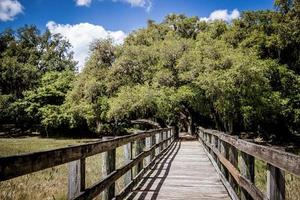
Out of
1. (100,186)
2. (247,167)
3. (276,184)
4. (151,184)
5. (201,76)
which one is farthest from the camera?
(201,76)

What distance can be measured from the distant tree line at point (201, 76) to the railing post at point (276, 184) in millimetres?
19664

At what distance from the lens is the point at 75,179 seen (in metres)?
3.67

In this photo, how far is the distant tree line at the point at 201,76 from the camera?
25891 mm

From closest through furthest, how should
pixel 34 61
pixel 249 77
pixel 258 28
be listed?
pixel 249 77, pixel 258 28, pixel 34 61

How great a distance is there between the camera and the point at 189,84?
1139 inches

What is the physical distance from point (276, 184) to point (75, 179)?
1.94 metres

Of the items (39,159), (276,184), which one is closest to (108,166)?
(39,159)

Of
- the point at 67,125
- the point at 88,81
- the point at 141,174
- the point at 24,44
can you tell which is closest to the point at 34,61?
the point at 24,44

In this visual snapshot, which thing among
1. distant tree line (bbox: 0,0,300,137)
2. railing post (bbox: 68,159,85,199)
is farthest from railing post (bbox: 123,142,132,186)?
distant tree line (bbox: 0,0,300,137)

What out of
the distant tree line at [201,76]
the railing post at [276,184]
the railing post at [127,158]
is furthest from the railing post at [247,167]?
the distant tree line at [201,76]

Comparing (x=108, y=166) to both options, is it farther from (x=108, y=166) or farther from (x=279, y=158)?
(x=279, y=158)

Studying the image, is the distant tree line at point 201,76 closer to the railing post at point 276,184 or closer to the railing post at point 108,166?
Answer: the railing post at point 108,166

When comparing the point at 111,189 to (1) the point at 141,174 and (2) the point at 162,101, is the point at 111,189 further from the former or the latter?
(2) the point at 162,101

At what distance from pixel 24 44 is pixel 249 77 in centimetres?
4960
